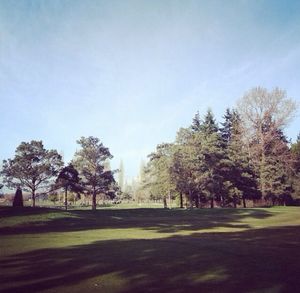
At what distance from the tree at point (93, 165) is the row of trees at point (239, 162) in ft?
26.7

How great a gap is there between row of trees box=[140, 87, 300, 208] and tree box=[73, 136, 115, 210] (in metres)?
8.14

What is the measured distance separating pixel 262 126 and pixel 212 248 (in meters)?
43.2

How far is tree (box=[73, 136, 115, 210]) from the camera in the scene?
55.9 metres

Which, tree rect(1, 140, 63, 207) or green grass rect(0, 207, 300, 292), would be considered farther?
tree rect(1, 140, 63, 207)

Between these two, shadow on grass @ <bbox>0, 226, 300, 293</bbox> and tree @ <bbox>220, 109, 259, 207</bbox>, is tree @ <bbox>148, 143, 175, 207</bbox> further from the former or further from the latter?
shadow on grass @ <bbox>0, 226, 300, 293</bbox>

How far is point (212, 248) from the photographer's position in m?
13.5

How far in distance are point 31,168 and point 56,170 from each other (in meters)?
3.92

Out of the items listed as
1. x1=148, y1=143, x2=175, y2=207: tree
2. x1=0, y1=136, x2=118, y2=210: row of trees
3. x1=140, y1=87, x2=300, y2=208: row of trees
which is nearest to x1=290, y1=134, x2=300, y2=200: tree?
x1=140, y1=87, x2=300, y2=208: row of trees

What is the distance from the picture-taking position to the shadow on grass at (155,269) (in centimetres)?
764

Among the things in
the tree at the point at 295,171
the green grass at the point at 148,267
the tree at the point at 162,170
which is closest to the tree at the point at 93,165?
the tree at the point at 162,170

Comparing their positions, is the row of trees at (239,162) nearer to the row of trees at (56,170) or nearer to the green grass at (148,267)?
the row of trees at (56,170)

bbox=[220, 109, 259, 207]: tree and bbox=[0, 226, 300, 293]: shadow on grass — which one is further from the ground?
bbox=[220, 109, 259, 207]: tree

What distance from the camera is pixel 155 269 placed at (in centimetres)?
939

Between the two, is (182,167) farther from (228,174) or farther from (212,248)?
(212,248)
